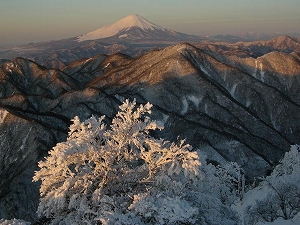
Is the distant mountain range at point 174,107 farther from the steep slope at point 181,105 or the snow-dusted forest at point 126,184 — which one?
the snow-dusted forest at point 126,184

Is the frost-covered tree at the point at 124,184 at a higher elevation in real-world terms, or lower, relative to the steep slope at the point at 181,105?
higher

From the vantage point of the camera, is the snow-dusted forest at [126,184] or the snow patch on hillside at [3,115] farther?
the snow patch on hillside at [3,115]

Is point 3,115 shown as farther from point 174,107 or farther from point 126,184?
point 126,184

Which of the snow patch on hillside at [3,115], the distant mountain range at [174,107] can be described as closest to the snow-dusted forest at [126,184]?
the distant mountain range at [174,107]

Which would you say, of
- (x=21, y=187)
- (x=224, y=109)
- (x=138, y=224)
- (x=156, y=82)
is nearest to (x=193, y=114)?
(x=224, y=109)

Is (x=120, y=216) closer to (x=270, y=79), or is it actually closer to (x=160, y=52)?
(x=160, y=52)

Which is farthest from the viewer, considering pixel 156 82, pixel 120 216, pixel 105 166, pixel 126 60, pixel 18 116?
pixel 126 60

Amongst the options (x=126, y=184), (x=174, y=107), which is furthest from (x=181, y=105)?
(x=126, y=184)
